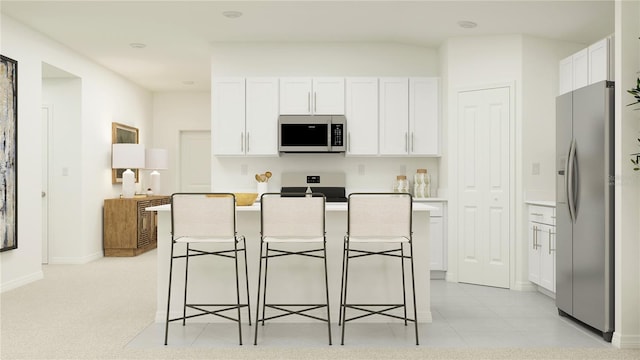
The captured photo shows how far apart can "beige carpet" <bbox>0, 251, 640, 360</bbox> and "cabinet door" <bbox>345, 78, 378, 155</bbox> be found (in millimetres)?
2656

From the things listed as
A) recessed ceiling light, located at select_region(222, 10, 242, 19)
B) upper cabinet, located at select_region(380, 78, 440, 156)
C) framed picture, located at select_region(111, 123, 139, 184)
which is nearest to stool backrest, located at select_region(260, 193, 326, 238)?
recessed ceiling light, located at select_region(222, 10, 242, 19)

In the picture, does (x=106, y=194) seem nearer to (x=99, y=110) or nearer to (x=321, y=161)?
(x=99, y=110)

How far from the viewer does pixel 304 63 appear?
6.50 metres

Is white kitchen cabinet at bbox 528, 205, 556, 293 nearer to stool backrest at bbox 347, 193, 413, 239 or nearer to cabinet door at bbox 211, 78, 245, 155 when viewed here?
stool backrest at bbox 347, 193, 413, 239

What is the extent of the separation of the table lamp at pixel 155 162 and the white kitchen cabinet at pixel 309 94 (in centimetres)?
323

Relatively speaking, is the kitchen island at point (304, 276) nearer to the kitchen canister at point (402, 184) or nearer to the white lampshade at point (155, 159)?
the kitchen canister at point (402, 184)

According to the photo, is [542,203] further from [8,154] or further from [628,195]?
[8,154]

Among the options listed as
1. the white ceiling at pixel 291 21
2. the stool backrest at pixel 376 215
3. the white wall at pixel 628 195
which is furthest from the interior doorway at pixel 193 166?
the white wall at pixel 628 195

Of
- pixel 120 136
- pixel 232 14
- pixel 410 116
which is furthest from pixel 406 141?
pixel 120 136

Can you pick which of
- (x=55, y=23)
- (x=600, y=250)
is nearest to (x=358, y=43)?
(x=55, y=23)

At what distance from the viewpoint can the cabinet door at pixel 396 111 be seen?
634 centimetres

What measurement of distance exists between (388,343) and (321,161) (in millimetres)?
3241

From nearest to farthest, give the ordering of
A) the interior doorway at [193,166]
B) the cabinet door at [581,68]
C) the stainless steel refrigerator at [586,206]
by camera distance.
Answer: the stainless steel refrigerator at [586,206] < the cabinet door at [581,68] < the interior doorway at [193,166]

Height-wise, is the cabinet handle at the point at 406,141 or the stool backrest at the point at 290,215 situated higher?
the cabinet handle at the point at 406,141
